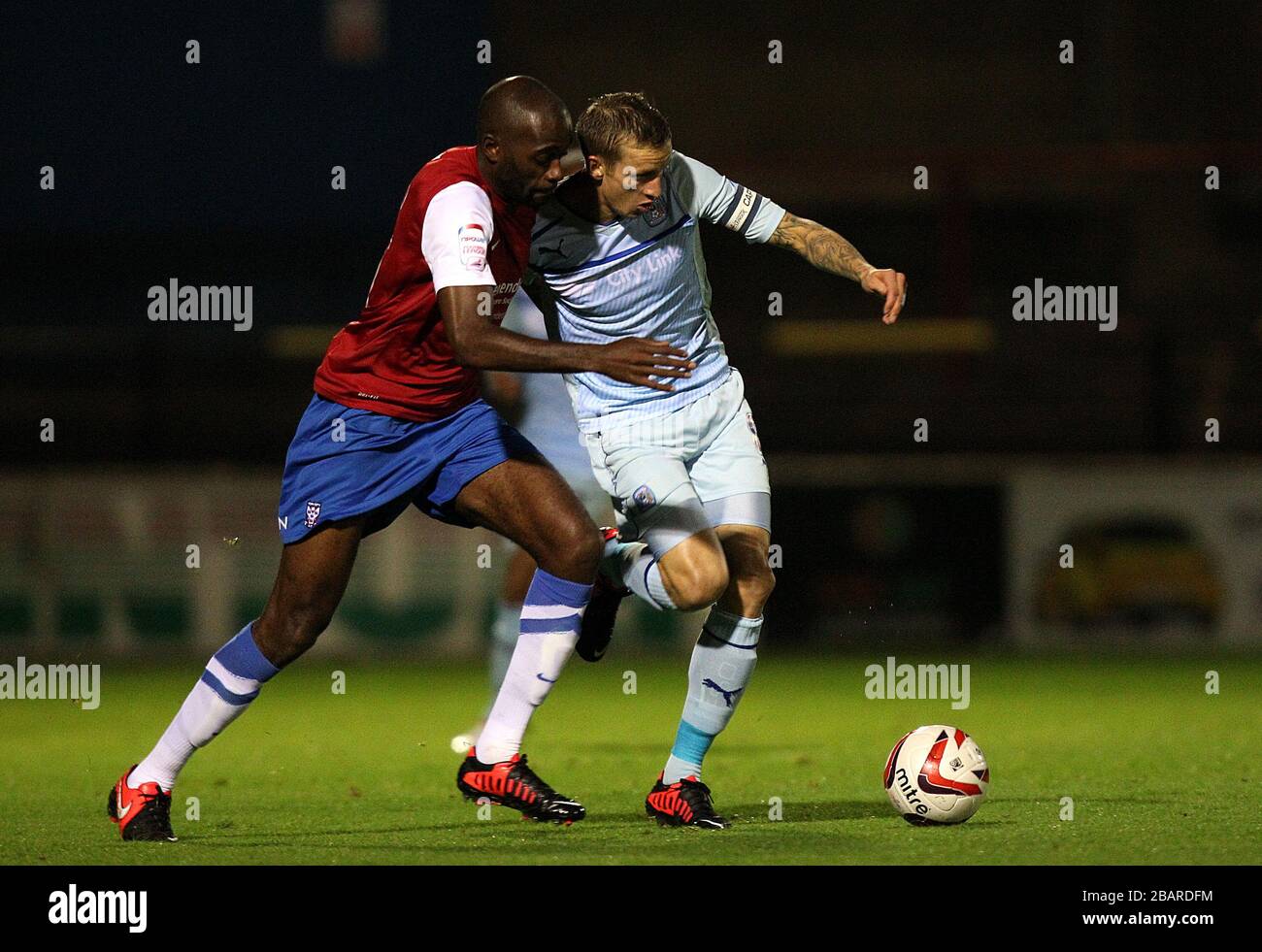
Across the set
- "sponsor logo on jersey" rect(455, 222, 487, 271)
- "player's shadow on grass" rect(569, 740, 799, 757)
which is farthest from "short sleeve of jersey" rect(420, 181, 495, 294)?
"player's shadow on grass" rect(569, 740, 799, 757)

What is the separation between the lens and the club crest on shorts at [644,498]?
550 cm

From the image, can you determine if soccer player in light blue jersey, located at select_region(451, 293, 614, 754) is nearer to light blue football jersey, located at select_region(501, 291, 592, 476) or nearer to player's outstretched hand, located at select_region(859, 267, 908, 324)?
light blue football jersey, located at select_region(501, 291, 592, 476)

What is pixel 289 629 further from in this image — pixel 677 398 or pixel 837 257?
pixel 837 257

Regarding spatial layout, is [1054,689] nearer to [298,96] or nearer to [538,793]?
[538,793]

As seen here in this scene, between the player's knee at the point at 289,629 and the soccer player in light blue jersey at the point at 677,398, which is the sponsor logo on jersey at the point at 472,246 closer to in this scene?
the soccer player in light blue jersey at the point at 677,398

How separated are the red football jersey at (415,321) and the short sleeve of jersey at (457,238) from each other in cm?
6

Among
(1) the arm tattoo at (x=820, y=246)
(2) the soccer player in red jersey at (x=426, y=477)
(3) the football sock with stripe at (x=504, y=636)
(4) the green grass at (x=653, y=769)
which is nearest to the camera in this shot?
(4) the green grass at (x=653, y=769)

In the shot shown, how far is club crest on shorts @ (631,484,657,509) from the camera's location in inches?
216

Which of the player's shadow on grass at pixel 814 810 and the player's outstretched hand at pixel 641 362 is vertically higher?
the player's outstretched hand at pixel 641 362

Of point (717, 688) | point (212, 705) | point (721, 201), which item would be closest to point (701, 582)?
point (717, 688)

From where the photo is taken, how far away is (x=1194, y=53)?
65.1 ft

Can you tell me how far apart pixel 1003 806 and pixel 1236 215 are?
13.8 meters

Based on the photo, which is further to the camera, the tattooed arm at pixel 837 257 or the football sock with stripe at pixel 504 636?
the football sock with stripe at pixel 504 636

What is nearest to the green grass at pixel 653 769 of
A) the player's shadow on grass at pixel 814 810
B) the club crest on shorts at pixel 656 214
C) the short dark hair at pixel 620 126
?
the player's shadow on grass at pixel 814 810
